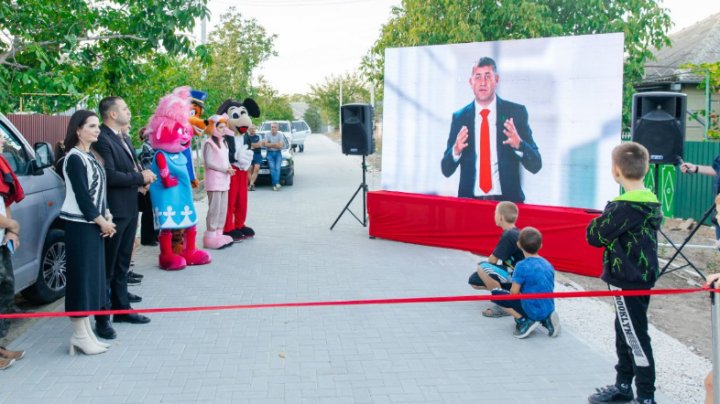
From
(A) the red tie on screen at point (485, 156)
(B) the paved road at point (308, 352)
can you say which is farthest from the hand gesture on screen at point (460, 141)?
(B) the paved road at point (308, 352)

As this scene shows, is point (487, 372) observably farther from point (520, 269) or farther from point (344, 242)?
point (344, 242)

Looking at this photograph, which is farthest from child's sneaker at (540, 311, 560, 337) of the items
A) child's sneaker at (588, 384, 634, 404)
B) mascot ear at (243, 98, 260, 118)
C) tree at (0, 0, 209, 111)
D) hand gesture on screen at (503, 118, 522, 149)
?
mascot ear at (243, 98, 260, 118)

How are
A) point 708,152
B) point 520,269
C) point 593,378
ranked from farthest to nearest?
point 708,152 < point 520,269 < point 593,378

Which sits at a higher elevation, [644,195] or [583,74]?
[583,74]

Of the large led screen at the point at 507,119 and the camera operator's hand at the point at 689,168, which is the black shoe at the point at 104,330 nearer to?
the large led screen at the point at 507,119

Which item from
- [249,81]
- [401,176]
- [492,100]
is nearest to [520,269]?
[492,100]

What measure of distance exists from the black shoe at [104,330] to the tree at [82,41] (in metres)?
3.10

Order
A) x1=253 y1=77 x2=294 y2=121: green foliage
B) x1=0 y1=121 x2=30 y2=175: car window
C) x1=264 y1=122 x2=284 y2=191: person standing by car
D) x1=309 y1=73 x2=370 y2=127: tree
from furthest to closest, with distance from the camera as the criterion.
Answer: x1=309 y1=73 x2=370 y2=127: tree, x1=253 y1=77 x2=294 y2=121: green foliage, x1=264 y1=122 x2=284 y2=191: person standing by car, x1=0 y1=121 x2=30 y2=175: car window

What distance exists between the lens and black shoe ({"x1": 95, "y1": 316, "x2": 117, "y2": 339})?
5508 mm

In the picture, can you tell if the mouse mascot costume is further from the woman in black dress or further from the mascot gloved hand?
the woman in black dress

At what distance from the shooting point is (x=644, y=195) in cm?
414

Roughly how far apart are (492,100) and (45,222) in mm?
5977

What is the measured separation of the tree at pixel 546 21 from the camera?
16.0m

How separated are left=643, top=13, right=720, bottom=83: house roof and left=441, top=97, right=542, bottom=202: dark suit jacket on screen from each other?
1349 centimetres
